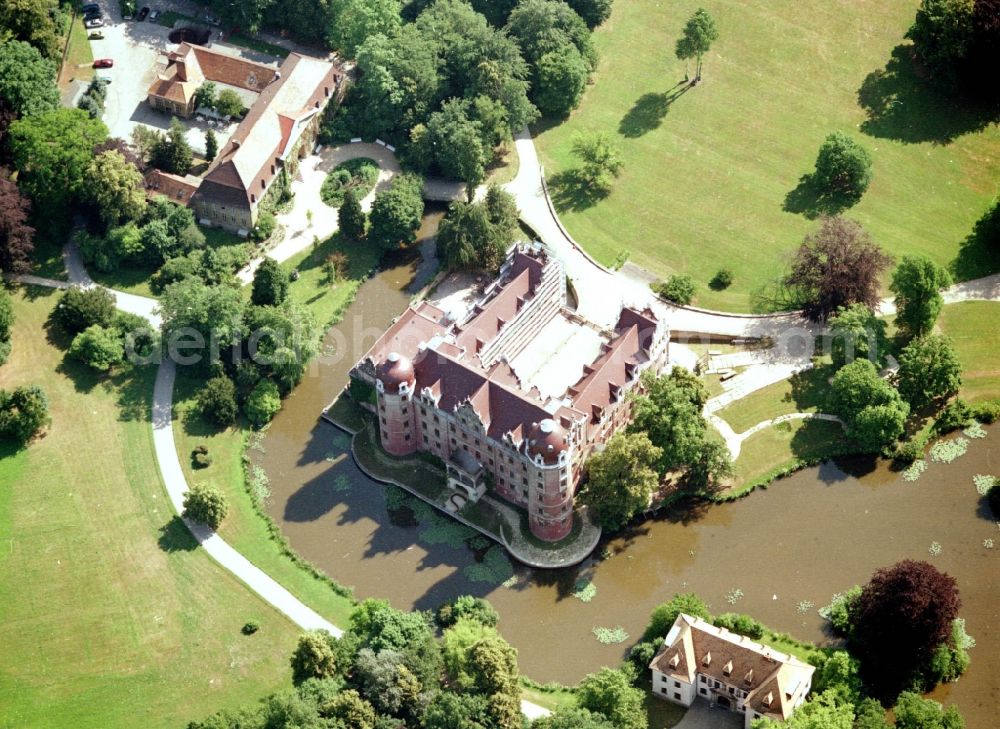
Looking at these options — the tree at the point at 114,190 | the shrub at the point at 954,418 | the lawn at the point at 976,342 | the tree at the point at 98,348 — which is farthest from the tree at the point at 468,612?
the tree at the point at 114,190

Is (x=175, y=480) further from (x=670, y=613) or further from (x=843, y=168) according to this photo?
(x=843, y=168)

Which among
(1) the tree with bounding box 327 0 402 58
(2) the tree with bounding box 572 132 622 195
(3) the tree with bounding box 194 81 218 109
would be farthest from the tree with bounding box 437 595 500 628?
(1) the tree with bounding box 327 0 402 58

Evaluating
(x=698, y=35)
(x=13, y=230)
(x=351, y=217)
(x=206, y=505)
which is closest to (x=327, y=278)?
(x=351, y=217)

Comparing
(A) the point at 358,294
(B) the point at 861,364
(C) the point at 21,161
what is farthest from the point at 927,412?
(C) the point at 21,161

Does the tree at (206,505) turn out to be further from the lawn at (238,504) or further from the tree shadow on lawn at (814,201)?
the tree shadow on lawn at (814,201)

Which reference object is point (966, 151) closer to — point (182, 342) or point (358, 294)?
point (358, 294)

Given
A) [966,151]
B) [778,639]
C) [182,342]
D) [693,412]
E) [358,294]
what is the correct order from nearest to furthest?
1. [778,639]
2. [693,412]
3. [182,342]
4. [358,294]
5. [966,151]

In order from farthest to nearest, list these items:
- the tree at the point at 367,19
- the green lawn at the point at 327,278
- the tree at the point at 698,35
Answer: the tree at the point at 367,19, the tree at the point at 698,35, the green lawn at the point at 327,278
